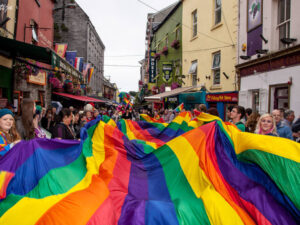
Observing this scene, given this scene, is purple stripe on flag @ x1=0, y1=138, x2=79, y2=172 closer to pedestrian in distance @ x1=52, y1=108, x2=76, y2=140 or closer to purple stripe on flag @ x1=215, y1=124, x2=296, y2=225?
pedestrian in distance @ x1=52, y1=108, x2=76, y2=140

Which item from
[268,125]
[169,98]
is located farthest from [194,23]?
[268,125]

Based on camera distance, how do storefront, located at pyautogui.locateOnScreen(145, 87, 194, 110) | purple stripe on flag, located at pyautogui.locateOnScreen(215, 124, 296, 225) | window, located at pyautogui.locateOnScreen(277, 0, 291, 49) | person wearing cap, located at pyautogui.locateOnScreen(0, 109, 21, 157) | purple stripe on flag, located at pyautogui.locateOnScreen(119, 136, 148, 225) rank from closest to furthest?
1. purple stripe on flag, located at pyautogui.locateOnScreen(215, 124, 296, 225)
2. purple stripe on flag, located at pyautogui.locateOnScreen(119, 136, 148, 225)
3. person wearing cap, located at pyautogui.locateOnScreen(0, 109, 21, 157)
4. window, located at pyautogui.locateOnScreen(277, 0, 291, 49)
5. storefront, located at pyautogui.locateOnScreen(145, 87, 194, 110)

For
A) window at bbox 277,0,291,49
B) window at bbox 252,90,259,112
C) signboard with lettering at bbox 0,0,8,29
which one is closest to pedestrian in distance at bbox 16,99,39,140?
signboard with lettering at bbox 0,0,8,29

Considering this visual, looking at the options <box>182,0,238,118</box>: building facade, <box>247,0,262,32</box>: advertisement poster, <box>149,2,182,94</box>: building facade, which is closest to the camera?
<box>247,0,262,32</box>: advertisement poster

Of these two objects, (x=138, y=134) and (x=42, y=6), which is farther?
(x=42, y=6)

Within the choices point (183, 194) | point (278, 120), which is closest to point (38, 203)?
point (183, 194)

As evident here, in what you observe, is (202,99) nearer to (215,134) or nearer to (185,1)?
(185,1)

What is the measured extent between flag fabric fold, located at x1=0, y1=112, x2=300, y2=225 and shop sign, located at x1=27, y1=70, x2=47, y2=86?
9217mm

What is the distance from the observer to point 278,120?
18.7 ft

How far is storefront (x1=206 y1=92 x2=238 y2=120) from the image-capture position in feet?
Answer: 37.8

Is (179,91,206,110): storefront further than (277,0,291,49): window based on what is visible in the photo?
Yes

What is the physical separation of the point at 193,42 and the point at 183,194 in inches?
595

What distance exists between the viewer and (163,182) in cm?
320

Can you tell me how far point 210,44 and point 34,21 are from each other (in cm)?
984
